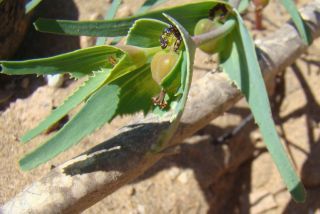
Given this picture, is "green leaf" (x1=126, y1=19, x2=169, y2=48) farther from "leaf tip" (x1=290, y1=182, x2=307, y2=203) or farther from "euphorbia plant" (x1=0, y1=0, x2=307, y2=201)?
"leaf tip" (x1=290, y1=182, x2=307, y2=203)

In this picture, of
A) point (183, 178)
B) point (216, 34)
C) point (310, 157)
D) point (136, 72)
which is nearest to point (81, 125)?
point (136, 72)

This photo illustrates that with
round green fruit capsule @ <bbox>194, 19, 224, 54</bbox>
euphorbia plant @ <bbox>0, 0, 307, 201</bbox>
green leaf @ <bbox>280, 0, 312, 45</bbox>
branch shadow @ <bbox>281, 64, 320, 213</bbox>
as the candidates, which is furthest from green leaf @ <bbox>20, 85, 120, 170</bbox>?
branch shadow @ <bbox>281, 64, 320, 213</bbox>

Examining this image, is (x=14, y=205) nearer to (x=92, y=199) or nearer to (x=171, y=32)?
(x=92, y=199)

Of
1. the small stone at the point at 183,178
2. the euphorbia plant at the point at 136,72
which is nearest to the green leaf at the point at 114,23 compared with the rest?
the euphorbia plant at the point at 136,72

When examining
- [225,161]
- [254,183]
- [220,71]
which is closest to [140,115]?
[220,71]

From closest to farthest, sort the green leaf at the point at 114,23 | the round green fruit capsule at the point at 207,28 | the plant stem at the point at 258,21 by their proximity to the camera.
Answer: the green leaf at the point at 114,23 < the round green fruit capsule at the point at 207,28 < the plant stem at the point at 258,21

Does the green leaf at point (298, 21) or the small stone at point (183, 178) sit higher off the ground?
the green leaf at point (298, 21)

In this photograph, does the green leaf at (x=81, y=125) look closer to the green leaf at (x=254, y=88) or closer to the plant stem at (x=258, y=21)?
the green leaf at (x=254, y=88)

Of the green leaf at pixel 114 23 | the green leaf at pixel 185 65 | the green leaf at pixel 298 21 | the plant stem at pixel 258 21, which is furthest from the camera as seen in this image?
the plant stem at pixel 258 21
